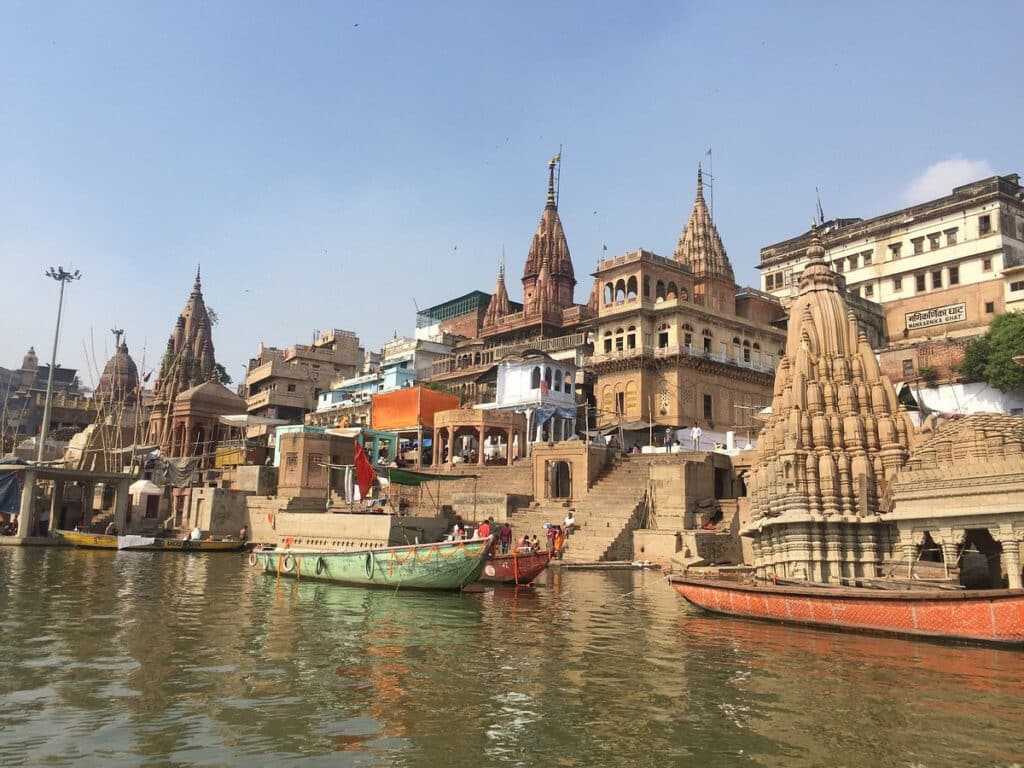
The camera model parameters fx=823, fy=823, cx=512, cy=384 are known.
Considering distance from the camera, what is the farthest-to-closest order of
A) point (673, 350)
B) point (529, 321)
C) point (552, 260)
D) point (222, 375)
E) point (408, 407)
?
point (222, 375), point (552, 260), point (529, 321), point (408, 407), point (673, 350)

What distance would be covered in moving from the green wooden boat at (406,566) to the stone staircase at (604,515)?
9237 millimetres

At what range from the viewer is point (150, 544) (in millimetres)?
34125

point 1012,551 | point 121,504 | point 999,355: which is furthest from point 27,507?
point 999,355

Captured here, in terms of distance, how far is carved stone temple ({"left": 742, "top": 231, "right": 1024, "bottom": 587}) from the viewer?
14414 mm

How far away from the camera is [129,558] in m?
30.6

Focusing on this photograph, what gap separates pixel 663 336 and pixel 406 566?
25.6 meters

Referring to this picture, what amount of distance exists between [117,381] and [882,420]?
8069 centimetres

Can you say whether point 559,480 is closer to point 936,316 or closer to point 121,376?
point 936,316

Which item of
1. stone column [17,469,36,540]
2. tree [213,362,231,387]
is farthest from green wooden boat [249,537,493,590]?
tree [213,362,231,387]

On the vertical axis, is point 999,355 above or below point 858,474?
above

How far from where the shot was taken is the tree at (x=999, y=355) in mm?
36438

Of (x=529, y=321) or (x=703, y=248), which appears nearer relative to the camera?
(x=703, y=248)

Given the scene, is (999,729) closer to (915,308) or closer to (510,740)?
(510,740)

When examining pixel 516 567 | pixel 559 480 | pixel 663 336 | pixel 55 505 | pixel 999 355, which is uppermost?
pixel 663 336
